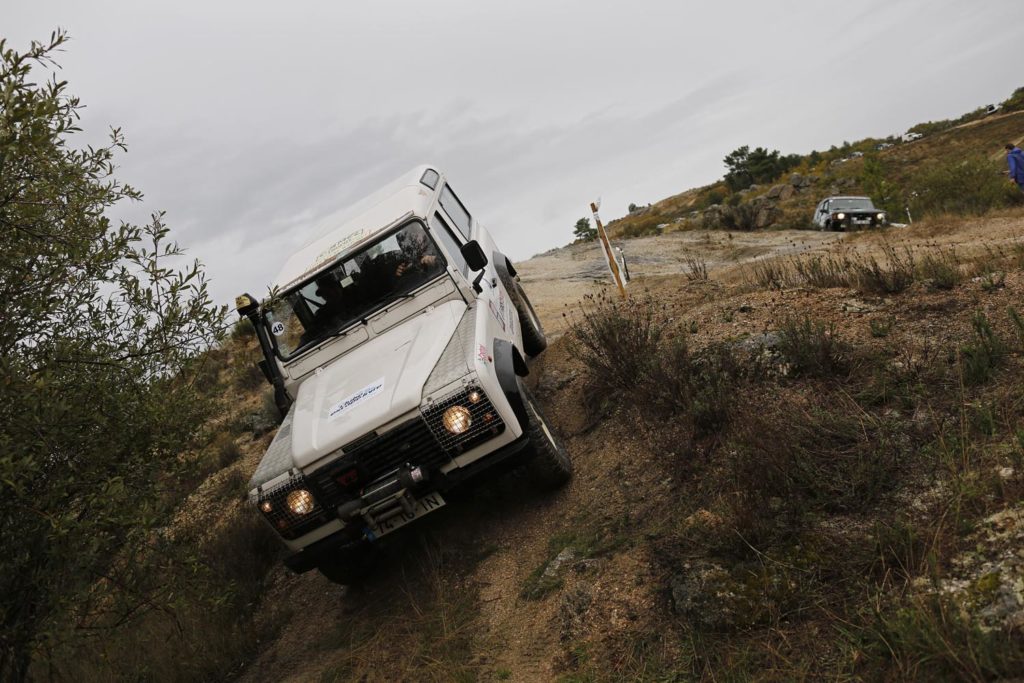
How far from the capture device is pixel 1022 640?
2285 millimetres

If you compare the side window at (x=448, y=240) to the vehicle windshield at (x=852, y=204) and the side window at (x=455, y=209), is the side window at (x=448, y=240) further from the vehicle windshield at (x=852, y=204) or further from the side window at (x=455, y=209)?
the vehicle windshield at (x=852, y=204)

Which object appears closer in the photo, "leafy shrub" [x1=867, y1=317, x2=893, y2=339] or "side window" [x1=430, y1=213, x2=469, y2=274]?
"leafy shrub" [x1=867, y1=317, x2=893, y2=339]

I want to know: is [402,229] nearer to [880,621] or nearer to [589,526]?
[589,526]

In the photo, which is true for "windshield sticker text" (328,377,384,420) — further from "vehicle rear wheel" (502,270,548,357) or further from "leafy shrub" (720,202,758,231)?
"leafy shrub" (720,202,758,231)

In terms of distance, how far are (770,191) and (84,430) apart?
38.2 m

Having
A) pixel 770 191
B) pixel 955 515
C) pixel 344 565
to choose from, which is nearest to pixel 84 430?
pixel 344 565

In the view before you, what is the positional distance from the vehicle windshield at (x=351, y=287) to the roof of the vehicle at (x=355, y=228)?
11cm

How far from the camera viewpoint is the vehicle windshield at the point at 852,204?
18.9m

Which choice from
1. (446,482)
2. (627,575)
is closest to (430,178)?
(446,482)

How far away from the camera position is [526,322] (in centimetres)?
831

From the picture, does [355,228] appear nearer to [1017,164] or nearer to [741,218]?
[1017,164]

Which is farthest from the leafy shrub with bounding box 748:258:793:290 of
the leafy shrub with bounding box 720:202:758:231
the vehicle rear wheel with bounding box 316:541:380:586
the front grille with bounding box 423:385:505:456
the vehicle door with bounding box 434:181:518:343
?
the leafy shrub with bounding box 720:202:758:231

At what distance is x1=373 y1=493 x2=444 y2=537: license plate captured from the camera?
4.50 metres

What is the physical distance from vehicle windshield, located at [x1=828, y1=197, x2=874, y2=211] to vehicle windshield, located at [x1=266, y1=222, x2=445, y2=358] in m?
16.6
